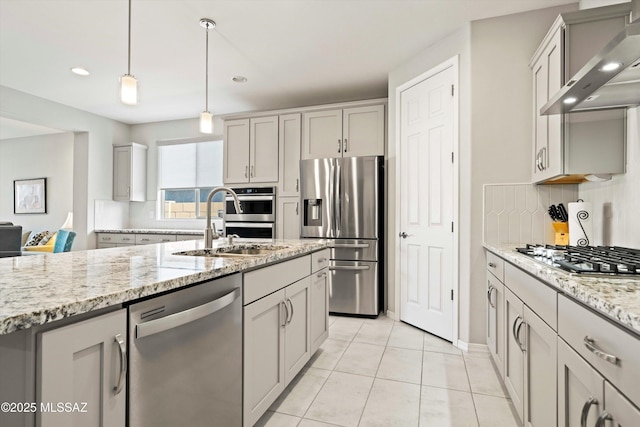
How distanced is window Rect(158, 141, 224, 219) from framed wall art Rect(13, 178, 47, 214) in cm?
267

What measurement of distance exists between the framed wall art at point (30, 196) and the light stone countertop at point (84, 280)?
20.6 feet

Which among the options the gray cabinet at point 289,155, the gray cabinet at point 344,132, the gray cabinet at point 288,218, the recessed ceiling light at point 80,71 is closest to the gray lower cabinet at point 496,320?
the gray cabinet at point 344,132

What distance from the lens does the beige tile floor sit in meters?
1.78

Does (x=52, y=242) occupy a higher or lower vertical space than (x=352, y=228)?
lower

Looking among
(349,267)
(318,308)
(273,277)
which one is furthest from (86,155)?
(273,277)

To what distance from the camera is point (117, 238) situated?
504 cm

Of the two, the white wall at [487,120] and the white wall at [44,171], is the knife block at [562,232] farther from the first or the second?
the white wall at [44,171]

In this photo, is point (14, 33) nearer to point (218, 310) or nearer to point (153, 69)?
point (153, 69)

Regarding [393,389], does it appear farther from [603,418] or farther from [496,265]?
[603,418]

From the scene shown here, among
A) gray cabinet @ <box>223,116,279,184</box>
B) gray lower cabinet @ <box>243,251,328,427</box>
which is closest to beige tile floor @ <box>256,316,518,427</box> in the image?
gray lower cabinet @ <box>243,251,328,427</box>

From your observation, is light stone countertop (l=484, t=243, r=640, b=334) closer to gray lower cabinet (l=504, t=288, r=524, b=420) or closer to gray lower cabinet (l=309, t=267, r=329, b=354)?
gray lower cabinet (l=504, t=288, r=524, b=420)

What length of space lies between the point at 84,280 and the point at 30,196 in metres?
7.39

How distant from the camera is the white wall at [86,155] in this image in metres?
4.70

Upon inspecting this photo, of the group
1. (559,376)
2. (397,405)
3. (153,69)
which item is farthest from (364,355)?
(153,69)
